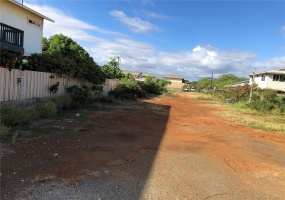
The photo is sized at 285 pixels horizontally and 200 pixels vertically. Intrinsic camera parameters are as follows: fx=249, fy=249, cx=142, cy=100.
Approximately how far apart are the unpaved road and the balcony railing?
768 cm

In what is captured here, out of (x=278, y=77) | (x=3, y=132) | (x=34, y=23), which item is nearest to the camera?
(x=3, y=132)

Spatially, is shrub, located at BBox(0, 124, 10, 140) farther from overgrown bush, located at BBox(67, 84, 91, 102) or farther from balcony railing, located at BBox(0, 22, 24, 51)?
balcony railing, located at BBox(0, 22, 24, 51)

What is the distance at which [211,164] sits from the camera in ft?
17.0

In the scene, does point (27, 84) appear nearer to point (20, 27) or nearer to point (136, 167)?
point (20, 27)

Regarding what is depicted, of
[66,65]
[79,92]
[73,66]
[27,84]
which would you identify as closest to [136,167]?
[27,84]

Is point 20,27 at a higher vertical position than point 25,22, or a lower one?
lower

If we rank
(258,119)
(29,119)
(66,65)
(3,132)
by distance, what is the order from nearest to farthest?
(3,132), (29,119), (66,65), (258,119)

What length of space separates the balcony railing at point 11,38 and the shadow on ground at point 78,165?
766 centimetres

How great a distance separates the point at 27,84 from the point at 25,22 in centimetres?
710

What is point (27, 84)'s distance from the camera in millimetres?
9445

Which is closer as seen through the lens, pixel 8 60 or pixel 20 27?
pixel 8 60

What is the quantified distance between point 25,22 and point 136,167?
13.5 metres

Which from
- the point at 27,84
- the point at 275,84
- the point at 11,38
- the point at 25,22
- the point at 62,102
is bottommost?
the point at 62,102

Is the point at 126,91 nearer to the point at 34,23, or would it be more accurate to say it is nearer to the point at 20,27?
the point at 34,23
